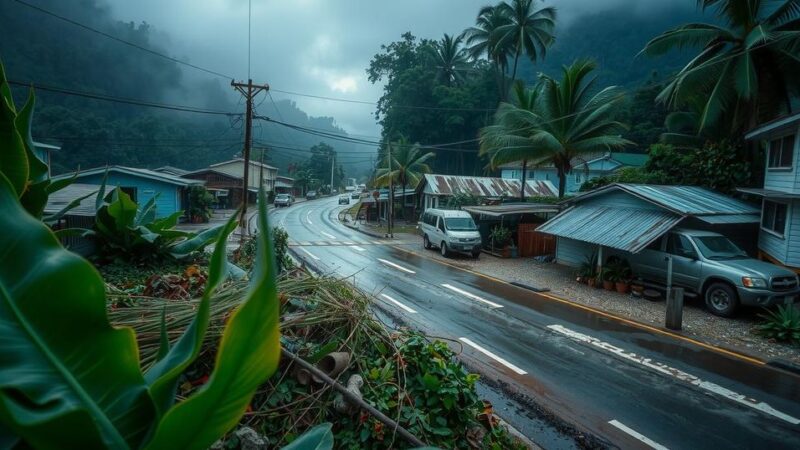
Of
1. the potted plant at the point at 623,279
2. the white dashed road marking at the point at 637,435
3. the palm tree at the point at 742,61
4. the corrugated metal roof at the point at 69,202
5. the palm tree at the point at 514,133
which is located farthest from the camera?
the palm tree at the point at 514,133

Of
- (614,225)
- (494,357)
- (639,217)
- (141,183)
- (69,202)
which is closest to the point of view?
(494,357)

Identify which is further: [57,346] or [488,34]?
[488,34]

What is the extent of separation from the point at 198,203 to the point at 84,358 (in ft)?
116

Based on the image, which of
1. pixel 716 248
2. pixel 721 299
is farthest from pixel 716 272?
pixel 716 248

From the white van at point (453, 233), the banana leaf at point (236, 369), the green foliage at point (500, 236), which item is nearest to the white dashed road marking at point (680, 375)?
the banana leaf at point (236, 369)

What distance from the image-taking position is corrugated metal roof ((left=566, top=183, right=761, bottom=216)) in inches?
508

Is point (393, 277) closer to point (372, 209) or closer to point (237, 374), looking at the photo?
point (237, 374)

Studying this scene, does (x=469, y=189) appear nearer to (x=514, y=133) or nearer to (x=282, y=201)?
(x=514, y=133)

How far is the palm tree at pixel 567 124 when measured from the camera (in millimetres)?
18656

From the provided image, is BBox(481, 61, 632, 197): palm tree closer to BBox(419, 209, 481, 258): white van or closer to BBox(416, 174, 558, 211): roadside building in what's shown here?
BBox(419, 209, 481, 258): white van

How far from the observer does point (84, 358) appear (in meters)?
1.21

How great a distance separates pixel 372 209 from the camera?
1596 inches

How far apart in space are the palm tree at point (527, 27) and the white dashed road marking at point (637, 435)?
36.1m

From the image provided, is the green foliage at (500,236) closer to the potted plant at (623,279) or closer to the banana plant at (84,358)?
the potted plant at (623,279)
